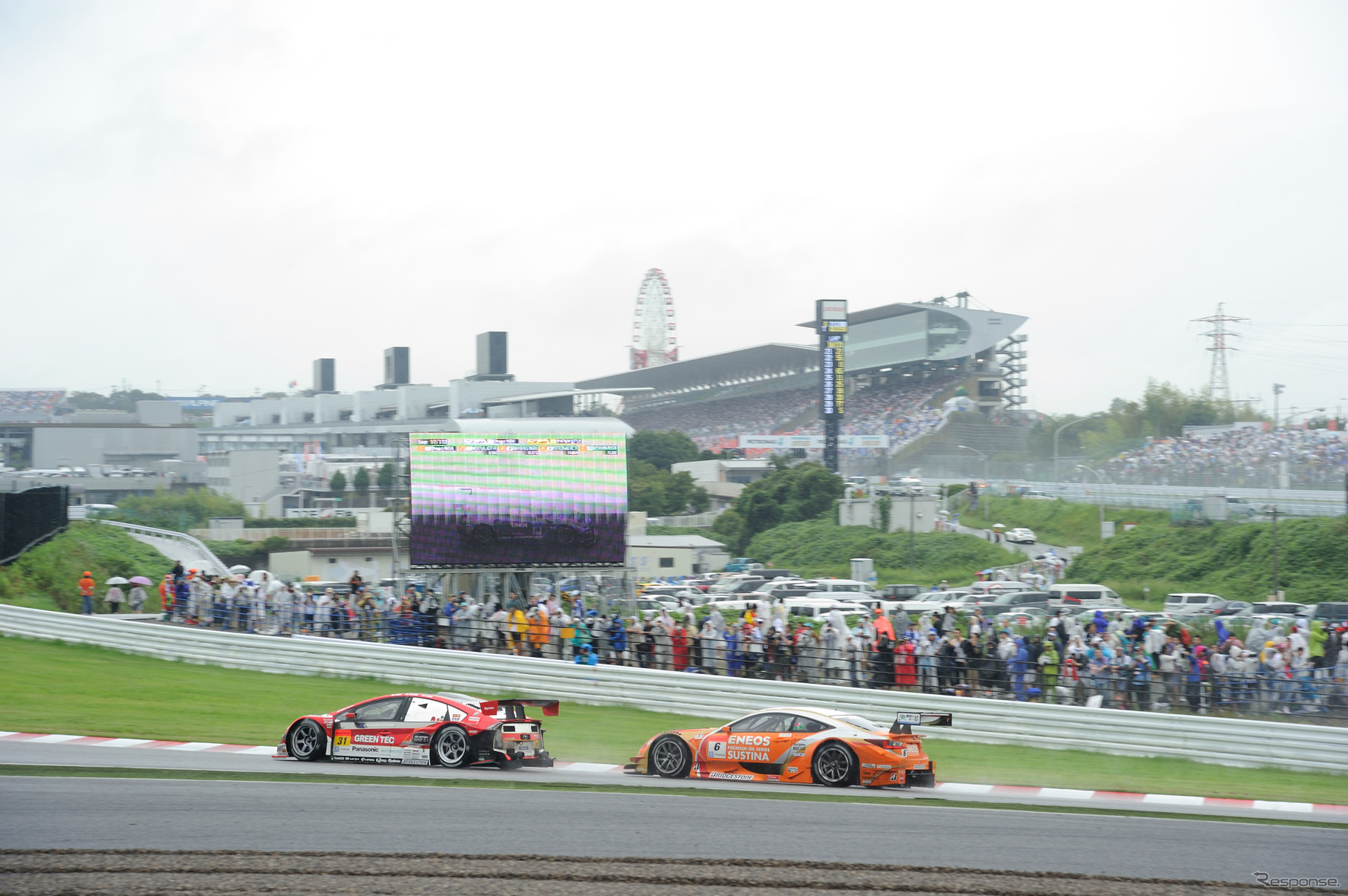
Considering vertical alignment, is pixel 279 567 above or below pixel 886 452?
below

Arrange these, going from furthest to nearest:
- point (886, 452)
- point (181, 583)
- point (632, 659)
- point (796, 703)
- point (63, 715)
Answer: point (886, 452) < point (181, 583) < point (632, 659) < point (796, 703) < point (63, 715)

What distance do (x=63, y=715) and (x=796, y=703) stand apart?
10.3 metres

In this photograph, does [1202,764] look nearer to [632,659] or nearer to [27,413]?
[632,659]

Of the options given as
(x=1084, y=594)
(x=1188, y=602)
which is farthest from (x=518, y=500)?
(x=1188, y=602)

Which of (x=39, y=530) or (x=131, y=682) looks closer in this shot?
(x=131, y=682)

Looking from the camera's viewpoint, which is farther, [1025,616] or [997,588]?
[997,588]

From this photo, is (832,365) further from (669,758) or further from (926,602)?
(669,758)

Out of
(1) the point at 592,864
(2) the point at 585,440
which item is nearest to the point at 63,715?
(1) the point at 592,864

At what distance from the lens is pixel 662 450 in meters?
98.2

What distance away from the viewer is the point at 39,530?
2753 centimetres

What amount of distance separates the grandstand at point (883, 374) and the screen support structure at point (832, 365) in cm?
1298

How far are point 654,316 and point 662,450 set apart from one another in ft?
88.0

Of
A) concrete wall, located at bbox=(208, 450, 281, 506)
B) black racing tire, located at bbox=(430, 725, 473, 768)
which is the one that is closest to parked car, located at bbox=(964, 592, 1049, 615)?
black racing tire, located at bbox=(430, 725, 473, 768)

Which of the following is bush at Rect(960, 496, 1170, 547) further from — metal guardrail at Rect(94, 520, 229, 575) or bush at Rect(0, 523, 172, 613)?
bush at Rect(0, 523, 172, 613)
